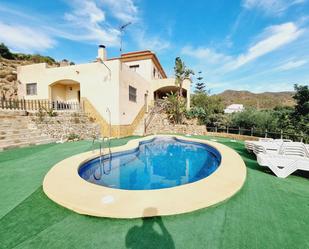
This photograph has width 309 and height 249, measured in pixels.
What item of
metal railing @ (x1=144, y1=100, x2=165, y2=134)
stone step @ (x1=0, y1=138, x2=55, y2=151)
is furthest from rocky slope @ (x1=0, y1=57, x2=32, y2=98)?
metal railing @ (x1=144, y1=100, x2=165, y2=134)

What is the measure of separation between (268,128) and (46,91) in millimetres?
20530

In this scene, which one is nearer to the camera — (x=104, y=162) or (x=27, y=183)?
(x=27, y=183)

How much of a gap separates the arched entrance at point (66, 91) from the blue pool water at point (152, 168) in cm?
1111

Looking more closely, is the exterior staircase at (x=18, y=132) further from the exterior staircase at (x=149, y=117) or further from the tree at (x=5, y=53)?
the tree at (x=5, y=53)

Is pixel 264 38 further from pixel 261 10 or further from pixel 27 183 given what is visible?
pixel 27 183

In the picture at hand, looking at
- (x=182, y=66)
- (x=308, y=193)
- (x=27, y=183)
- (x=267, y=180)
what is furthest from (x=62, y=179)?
(x=182, y=66)

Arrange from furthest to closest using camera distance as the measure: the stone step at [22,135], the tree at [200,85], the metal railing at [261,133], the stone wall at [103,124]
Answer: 1. the tree at [200,85]
2. the stone wall at [103,124]
3. the metal railing at [261,133]
4. the stone step at [22,135]

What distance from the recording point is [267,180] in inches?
194

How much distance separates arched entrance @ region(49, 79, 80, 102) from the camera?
16.2 m

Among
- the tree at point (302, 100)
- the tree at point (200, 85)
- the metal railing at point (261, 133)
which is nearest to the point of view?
the metal railing at point (261, 133)

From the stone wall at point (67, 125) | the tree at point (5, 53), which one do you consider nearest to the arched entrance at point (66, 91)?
the stone wall at point (67, 125)

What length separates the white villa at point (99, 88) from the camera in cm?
1299

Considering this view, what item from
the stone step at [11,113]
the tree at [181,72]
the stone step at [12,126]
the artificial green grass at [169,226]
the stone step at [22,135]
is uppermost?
the tree at [181,72]

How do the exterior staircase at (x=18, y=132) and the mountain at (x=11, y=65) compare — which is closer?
the exterior staircase at (x=18, y=132)
